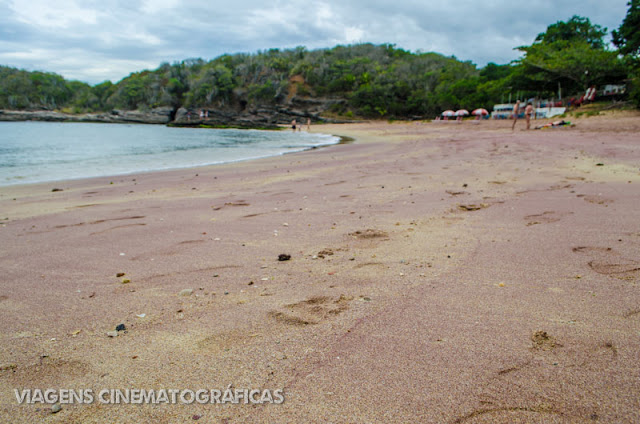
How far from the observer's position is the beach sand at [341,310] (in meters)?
1.21

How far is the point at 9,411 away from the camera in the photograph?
1.23 m

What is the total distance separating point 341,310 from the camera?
1.83 metres

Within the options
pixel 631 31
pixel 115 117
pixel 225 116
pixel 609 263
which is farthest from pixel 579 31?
pixel 115 117

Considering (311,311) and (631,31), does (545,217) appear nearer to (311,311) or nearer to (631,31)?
(311,311)

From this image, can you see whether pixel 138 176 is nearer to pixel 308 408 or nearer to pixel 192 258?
pixel 192 258

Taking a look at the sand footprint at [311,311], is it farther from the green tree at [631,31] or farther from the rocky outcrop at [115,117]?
the rocky outcrop at [115,117]

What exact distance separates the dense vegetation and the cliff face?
2922 mm

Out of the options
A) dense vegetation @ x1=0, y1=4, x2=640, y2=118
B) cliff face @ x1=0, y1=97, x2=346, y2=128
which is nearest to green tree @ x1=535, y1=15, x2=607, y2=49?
dense vegetation @ x1=0, y1=4, x2=640, y2=118

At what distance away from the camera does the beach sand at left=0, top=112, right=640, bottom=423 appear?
3.98 feet

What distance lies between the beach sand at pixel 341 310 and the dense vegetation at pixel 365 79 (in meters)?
20.6

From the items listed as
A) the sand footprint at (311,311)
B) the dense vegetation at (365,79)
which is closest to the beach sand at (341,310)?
the sand footprint at (311,311)

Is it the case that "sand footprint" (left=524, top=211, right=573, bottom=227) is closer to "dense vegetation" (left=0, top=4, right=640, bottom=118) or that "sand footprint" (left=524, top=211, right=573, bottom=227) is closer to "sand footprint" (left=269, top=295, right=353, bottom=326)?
"sand footprint" (left=269, top=295, right=353, bottom=326)

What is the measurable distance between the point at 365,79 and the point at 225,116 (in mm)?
25497

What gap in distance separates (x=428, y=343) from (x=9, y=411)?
1521 mm
